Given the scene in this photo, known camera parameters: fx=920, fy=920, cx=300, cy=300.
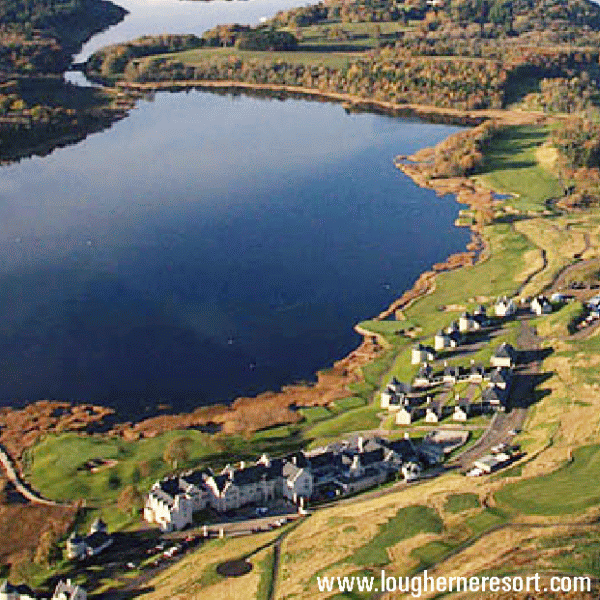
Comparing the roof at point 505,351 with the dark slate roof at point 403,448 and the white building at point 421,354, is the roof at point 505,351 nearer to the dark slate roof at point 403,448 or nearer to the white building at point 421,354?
the white building at point 421,354

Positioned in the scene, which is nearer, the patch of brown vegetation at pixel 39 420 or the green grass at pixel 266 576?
the green grass at pixel 266 576

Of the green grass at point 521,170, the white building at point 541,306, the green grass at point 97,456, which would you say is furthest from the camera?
the green grass at point 521,170

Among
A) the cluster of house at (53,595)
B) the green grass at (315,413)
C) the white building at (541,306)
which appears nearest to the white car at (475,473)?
the green grass at (315,413)

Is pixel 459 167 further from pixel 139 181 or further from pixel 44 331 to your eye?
pixel 44 331

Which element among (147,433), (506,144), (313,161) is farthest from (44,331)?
(506,144)

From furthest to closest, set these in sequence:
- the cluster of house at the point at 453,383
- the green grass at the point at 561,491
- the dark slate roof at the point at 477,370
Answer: the dark slate roof at the point at 477,370
the cluster of house at the point at 453,383
the green grass at the point at 561,491

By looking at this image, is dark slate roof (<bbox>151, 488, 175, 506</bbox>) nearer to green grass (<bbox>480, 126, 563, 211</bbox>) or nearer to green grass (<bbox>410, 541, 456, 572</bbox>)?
green grass (<bbox>410, 541, 456, 572</bbox>)

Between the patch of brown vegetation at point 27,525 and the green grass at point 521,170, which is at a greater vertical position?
the green grass at point 521,170

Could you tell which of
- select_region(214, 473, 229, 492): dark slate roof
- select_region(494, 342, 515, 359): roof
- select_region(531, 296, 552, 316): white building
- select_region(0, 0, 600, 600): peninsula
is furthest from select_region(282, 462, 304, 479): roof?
select_region(531, 296, 552, 316): white building
